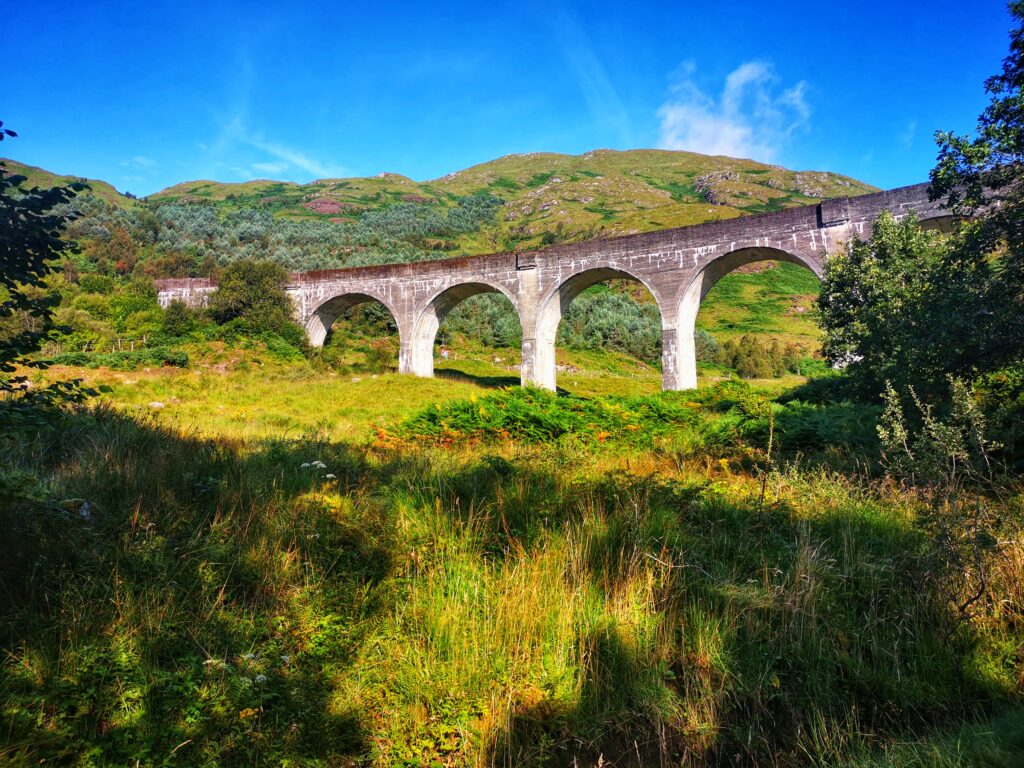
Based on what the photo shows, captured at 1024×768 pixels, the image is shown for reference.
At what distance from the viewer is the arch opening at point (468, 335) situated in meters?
26.4

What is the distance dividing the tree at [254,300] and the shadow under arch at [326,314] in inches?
45.4

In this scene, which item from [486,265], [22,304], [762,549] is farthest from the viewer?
[486,265]

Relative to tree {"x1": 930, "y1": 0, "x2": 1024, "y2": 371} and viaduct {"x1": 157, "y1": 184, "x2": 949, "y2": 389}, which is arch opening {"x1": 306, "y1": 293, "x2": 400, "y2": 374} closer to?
viaduct {"x1": 157, "y1": 184, "x2": 949, "y2": 389}

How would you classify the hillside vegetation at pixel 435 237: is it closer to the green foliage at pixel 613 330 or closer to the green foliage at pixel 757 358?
the green foliage at pixel 613 330

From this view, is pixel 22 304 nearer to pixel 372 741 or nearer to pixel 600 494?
pixel 372 741

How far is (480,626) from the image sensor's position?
2709 millimetres

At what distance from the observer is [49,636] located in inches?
91.3

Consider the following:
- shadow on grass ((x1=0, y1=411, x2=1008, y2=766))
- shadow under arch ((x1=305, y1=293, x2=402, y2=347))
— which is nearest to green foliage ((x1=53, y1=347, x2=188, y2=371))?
shadow under arch ((x1=305, y1=293, x2=402, y2=347))

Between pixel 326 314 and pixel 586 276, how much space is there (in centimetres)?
1478

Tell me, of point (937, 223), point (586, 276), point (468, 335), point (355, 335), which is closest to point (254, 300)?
point (355, 335)

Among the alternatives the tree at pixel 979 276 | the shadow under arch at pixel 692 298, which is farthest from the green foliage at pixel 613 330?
the tree at pixel 979 276

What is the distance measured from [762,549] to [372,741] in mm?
2623

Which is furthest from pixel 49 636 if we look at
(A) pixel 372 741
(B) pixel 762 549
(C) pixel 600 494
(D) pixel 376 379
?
(D) pixel 376 379

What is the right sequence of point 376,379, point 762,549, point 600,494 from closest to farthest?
point 762,549 < point 600,494 < point 376,379
